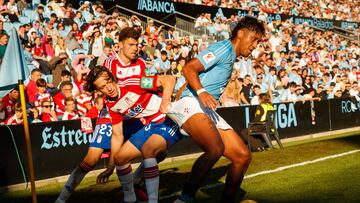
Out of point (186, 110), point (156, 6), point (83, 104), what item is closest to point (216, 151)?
point (186, 110)

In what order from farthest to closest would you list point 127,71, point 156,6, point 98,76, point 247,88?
point 156,6
point 247,88
point 127,71
point 98,76

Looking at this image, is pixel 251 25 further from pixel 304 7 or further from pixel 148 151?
pixel 304 7

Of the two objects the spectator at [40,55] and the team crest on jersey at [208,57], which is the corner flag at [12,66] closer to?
the team crest on jersey at [208,57]

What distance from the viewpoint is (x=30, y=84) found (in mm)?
13719

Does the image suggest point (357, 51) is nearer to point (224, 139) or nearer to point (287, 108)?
point (287, 108)

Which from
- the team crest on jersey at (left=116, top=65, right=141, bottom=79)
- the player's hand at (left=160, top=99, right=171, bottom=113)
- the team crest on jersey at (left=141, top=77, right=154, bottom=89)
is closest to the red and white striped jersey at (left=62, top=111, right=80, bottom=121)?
the team crest on jersey at (left=116, top=65, right=141, bottom=79)

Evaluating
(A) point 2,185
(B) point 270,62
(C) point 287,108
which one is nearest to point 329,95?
(B) point 270,62

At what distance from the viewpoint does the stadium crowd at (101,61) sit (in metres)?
13.5

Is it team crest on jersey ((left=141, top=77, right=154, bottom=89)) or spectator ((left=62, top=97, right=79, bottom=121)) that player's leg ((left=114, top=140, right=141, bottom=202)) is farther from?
spectator ((left=62, top=97, right=79, bottom=121))

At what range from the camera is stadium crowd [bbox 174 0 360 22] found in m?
31.3

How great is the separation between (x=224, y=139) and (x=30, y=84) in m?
7.72

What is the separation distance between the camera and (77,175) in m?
8.09

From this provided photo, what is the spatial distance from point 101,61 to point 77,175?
7.02 metres

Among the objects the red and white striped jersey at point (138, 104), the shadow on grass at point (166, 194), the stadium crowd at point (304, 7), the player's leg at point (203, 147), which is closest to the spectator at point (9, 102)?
the shadow on grass at point (166, 194)
